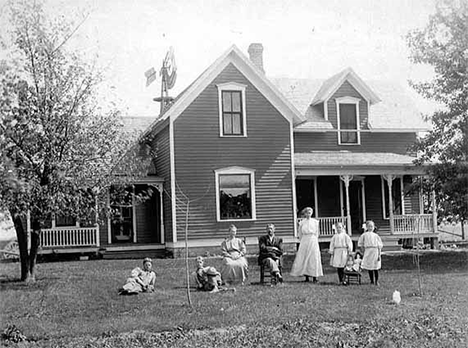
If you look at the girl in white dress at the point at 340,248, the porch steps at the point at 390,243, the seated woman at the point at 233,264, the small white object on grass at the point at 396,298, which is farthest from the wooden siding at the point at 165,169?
the small white object on grass at the point at 396,298

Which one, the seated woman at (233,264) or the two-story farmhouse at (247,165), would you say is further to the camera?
the two-story farmhouse at (247,165)

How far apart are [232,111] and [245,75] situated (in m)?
1.37

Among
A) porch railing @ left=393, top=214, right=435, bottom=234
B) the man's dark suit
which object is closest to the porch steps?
porch railing @ left=393, top=214, right=435, bottom=234

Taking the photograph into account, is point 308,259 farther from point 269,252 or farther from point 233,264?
point 233,264

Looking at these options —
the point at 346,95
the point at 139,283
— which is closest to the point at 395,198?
the point at 346,95

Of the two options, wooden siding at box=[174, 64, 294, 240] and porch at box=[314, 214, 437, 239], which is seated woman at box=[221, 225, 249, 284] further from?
porch at box=[314, 214, 437, 239]

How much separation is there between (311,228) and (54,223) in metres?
11.9

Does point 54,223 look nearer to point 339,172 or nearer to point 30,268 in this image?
point 30,268

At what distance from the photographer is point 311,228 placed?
15.0 metres

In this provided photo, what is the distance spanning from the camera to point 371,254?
46.8 feet

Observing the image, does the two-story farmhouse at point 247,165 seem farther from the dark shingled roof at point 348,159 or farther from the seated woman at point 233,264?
the seated woman at point 233,264

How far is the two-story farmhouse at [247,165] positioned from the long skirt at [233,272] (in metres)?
6.34

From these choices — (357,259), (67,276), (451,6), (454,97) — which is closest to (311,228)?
(357,259)

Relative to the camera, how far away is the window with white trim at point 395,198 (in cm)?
2688
